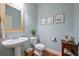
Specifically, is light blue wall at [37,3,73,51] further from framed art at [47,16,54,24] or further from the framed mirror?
the framed mirror

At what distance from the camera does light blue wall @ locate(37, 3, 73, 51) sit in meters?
1.88

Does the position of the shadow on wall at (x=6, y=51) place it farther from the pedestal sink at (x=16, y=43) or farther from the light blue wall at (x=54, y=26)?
the light blue wall at (x=54, y=26)

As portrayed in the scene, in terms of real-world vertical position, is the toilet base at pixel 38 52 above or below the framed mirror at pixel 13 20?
below

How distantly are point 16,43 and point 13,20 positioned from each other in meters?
0.34

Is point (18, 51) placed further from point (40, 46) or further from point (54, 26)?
point (54, 26)

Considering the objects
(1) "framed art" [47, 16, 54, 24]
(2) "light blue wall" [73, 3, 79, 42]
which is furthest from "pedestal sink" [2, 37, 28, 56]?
(2) "light blue wall" [73, 3, 79, 42]

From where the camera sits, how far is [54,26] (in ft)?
6.36

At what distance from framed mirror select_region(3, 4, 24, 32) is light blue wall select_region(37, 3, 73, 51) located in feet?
0.93

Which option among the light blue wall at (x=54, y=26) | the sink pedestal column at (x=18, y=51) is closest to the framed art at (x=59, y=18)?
the light blue wall at (x=54, y=26)

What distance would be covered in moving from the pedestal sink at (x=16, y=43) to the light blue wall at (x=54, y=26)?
28 centimetres

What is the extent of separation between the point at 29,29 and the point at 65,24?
535 millimetres

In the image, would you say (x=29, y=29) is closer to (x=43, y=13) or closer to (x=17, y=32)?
(x=17, y=32)

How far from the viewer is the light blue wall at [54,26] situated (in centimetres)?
188

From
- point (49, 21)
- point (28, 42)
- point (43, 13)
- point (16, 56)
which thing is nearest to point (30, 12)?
point (43, 13)
